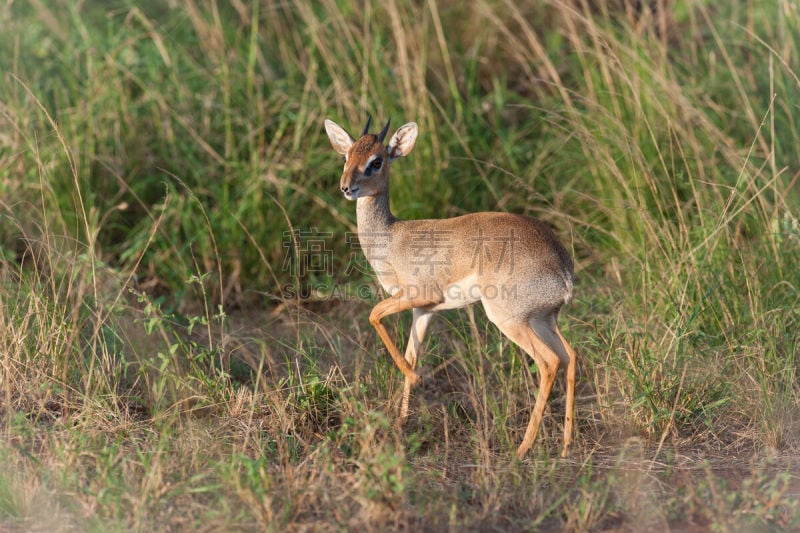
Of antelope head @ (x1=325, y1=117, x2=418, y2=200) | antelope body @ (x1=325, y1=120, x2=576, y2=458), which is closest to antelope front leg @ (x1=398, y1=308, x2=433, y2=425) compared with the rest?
antelope body @ (x1=325, y1=120, x2=576, y2=458)

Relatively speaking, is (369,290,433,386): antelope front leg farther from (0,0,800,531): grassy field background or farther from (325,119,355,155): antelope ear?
(325,119,355,155): antelope ear

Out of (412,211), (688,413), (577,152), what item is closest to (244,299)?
(412,211)

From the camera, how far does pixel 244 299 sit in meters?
6.22

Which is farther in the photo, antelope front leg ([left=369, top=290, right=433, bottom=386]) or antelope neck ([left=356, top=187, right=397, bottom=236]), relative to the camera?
antelope neck ([left=356, top=187, right=397, bottom=236])

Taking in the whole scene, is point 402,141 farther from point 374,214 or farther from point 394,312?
point 394,312

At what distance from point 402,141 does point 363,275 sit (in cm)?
173

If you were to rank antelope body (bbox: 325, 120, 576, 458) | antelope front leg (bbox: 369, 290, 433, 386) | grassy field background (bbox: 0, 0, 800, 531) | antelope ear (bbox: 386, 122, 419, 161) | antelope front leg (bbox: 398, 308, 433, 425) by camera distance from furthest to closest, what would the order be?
1. antelope front leg (bbox: 398, 308, 433, 425)
2. antelope ear (bbox: 386, 122, 419, 161)
3. antelope front leg (bbox: 369, 290, 433, 386)
4. antelope body (bbox: 325, 120, 576, 458)
5. grassy field background (bbox: 0, 0, 800, 531)

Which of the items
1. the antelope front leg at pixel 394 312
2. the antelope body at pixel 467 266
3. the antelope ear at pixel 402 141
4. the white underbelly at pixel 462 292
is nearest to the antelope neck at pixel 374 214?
the antelope body at pixel 467 266

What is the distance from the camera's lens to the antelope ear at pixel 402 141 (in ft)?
15.1

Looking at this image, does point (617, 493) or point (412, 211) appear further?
point (412, 211)

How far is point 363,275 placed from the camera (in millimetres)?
6227

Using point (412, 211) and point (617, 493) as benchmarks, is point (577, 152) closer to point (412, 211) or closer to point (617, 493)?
point (412, 211)

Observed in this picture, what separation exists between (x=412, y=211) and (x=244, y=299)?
1.25 metres

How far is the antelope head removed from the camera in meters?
4.36
